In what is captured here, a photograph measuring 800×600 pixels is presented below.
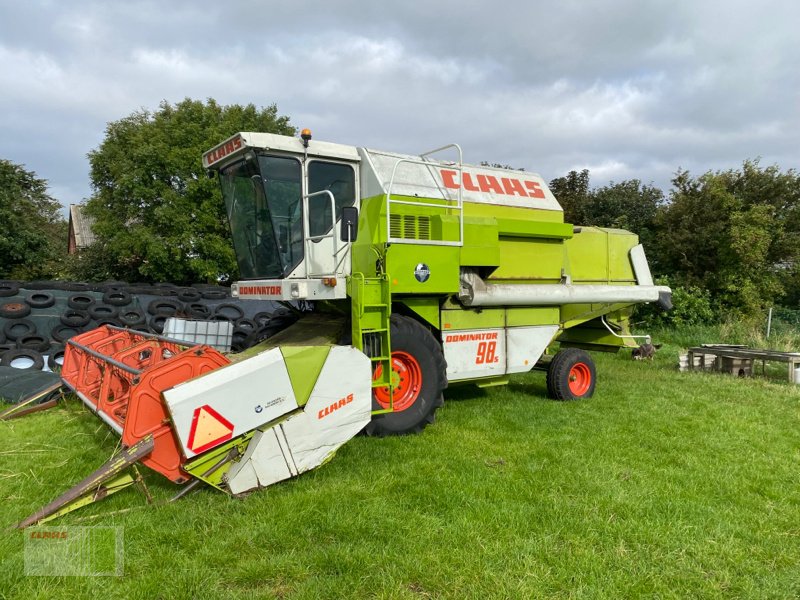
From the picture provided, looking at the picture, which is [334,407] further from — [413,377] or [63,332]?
[63,332]

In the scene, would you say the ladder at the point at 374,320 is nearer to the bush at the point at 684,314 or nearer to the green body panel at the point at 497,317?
the green body panel at the point at 497,317

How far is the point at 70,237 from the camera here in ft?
122

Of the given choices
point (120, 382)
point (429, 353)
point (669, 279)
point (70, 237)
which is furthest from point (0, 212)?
point (669, 279)

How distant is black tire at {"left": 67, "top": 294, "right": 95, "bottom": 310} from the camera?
9281 millimetres

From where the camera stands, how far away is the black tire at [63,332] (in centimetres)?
876

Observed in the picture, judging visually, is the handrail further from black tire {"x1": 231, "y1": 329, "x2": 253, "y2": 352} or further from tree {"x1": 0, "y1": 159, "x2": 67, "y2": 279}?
tree {"x1": 0, "y1": 159, "x2": 67, "y2": 279}

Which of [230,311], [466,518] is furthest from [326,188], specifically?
[230,311]

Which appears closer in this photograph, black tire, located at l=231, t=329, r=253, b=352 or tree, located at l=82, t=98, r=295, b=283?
black tire, located at l=231, t=329, r=253, b=352

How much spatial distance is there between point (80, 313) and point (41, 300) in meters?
0.74

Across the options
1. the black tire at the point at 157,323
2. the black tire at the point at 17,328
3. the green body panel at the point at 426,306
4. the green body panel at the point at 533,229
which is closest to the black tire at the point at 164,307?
the black tire at the point at 157,323

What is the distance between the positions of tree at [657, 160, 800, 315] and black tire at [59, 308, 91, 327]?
16.3 meters

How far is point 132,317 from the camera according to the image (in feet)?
31.1

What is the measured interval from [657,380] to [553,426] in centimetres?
382

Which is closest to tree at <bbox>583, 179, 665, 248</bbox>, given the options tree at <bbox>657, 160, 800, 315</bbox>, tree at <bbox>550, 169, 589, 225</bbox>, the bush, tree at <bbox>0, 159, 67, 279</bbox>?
tree at <bbox>550, 169, 589, 225</bbox>
